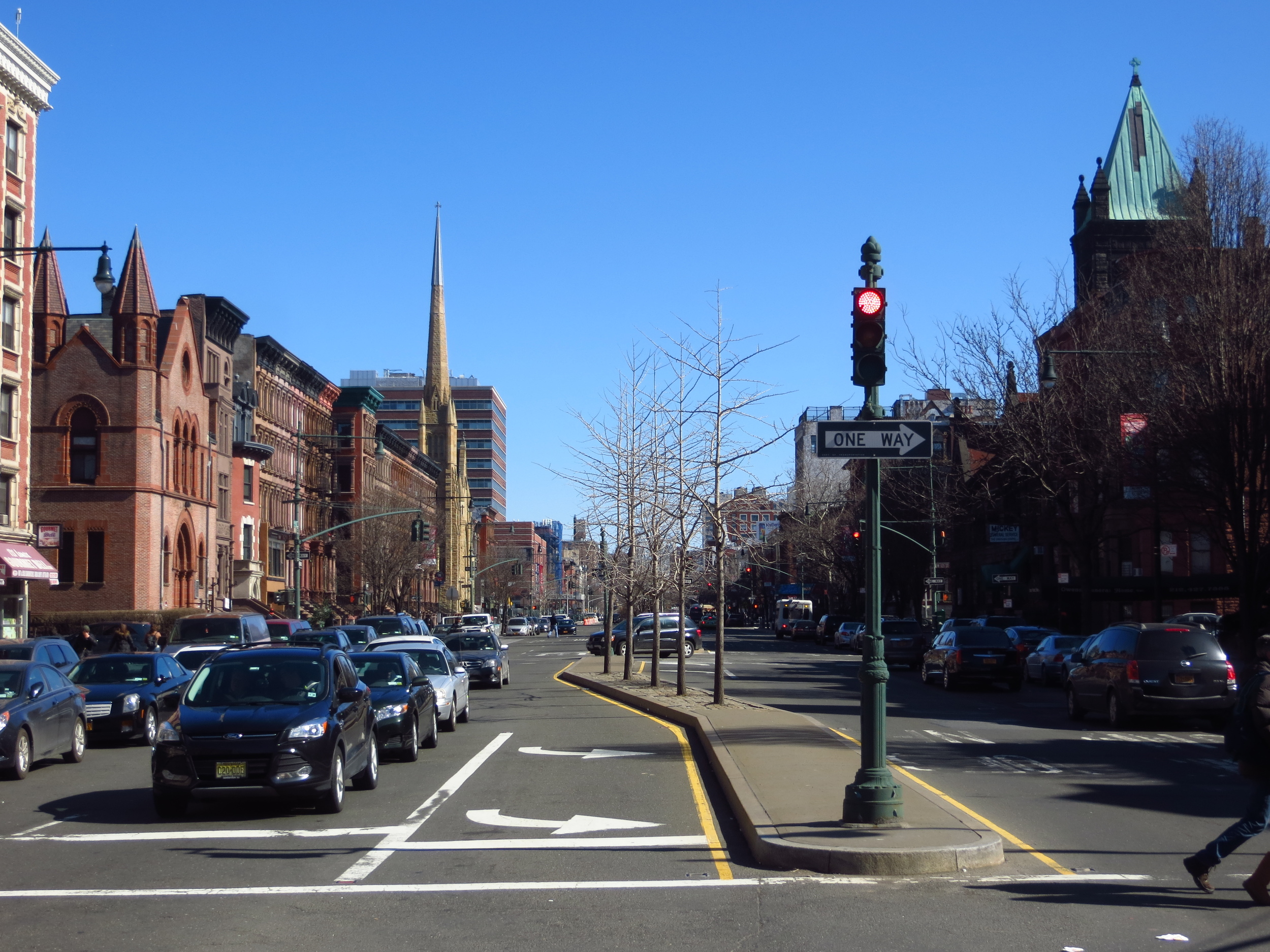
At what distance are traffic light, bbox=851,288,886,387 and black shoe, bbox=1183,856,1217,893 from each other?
443cm

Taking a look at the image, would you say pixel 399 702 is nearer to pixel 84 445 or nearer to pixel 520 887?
pixel 520 887

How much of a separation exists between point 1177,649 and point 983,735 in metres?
3.57

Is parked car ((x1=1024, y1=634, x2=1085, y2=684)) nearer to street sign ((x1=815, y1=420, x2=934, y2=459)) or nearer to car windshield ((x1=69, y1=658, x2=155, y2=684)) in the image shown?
car windshield ((x1=69, y1=658, x2=155, y2=684))

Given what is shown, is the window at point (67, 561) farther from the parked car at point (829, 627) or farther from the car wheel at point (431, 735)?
the car wheel at point (431, 735)

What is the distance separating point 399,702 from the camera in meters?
17.4

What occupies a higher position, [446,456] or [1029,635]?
[446,456]

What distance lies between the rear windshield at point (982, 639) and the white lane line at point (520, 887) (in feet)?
74.4

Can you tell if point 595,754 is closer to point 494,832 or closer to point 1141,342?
point 494,832

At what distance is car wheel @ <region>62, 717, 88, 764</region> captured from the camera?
59.4 ft

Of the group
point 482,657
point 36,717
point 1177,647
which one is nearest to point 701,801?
point 36,717

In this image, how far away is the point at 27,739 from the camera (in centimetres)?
1638

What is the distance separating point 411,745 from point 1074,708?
1245 cm

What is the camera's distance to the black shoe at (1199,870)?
28.4 feet

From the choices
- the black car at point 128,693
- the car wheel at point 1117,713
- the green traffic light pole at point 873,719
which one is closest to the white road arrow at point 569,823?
the green traffic light pole at point 873,719
